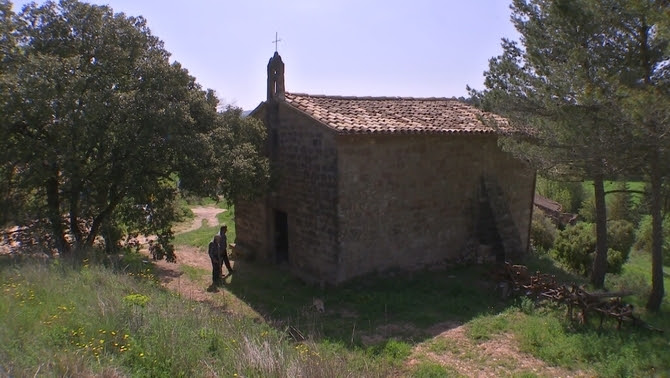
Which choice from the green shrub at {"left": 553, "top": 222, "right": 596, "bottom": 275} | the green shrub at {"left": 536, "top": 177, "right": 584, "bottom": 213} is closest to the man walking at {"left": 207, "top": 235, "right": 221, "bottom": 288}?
the green shrub at {"left": 553, "top": 222, "right": 596, "bottom": 275}

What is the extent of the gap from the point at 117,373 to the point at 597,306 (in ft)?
26.9

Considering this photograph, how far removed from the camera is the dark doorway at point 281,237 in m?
13.9

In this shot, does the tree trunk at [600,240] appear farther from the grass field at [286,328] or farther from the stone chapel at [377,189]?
the stone chapel at [377,189]

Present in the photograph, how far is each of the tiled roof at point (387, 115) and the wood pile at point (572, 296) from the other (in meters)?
3.83

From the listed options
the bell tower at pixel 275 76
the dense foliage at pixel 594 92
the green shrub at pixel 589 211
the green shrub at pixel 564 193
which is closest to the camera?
the dense foliage at pixel 594 92

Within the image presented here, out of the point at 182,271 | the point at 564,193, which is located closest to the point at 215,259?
the point at 182,271

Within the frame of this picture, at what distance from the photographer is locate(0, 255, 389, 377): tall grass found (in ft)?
15.5

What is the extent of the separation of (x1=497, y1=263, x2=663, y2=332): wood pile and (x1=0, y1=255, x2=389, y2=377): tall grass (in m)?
4.56

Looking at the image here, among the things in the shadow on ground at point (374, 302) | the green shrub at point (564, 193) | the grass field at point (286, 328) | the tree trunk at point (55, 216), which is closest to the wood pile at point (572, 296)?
the grass field at point (286, 328)

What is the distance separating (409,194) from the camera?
1239cm

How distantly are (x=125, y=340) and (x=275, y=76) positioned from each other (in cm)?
910

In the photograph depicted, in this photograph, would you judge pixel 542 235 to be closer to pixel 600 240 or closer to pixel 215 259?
pixel 600 240

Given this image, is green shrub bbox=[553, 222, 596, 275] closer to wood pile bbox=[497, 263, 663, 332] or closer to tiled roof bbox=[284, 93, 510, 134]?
wood pile bbox=[497, 263, 663, 332]

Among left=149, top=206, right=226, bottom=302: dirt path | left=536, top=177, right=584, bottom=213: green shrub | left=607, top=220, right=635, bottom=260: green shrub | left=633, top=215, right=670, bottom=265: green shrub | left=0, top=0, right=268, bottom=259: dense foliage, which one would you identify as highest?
left=0, top=0, right=268, bottom=259: dense foliage
